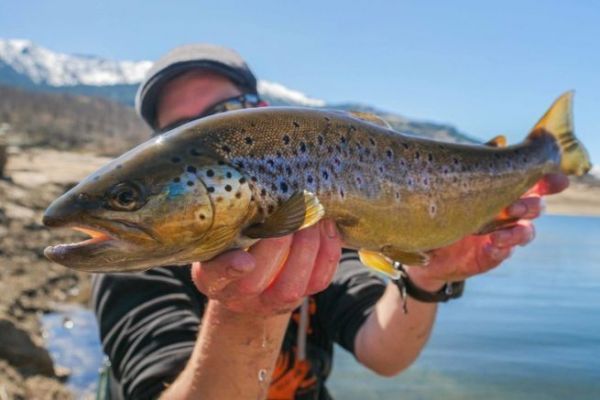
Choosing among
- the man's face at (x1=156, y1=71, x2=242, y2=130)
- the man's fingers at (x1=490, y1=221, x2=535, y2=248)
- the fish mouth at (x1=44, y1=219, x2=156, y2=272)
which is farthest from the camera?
the man's face at (x1=156, y1=71, x2=242, y2=130)

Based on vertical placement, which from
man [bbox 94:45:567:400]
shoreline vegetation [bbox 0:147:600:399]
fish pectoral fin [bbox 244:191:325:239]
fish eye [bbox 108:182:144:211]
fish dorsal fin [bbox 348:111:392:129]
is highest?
fish dorsal fin [bbox 348:111:392:129]

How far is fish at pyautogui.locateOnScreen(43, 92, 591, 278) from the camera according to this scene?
208 cm

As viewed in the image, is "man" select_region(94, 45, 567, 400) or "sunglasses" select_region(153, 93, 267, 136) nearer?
"man" select_region(94, 45, 567, 400)

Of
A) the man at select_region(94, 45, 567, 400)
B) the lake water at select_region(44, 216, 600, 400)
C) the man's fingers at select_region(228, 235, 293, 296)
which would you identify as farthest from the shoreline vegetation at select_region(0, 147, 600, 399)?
the man's fingers at select_region(228, 235, 293, 296)

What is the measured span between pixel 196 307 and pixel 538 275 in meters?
20.3

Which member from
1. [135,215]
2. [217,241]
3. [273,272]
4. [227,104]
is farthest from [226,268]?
[227,104]

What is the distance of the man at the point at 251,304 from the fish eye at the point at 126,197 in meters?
0.37

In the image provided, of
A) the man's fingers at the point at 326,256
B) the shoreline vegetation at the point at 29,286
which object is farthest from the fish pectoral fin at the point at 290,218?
the shoreline vegetation at the point at 29,286

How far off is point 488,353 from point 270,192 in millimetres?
10217

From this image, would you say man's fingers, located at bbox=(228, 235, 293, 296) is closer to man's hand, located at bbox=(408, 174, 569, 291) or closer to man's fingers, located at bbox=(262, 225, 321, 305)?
man's fingers, located at bbox=(262, 225, 321, 305)

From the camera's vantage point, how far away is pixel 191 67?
4469mm

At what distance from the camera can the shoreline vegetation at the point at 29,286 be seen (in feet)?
23.8

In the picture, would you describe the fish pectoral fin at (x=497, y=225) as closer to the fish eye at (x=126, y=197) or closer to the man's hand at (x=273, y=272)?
the man's hand at (x=273, y=272)

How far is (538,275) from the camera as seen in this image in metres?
21.9
